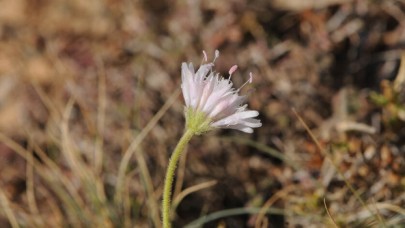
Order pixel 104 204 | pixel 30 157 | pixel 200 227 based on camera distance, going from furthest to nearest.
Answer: pixel 30 157 → pixel 104 204 → pixel 200 227

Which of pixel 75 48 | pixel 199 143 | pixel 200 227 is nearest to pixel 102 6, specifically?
pixel 75 48

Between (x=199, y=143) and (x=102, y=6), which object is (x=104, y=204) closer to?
(x=199, y=143)

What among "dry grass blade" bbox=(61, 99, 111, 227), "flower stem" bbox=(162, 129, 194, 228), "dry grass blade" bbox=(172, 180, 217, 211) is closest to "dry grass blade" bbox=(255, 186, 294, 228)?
"dry grass blade" bbox=(172, 180, 217, 211)

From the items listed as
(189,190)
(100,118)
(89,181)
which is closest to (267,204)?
(189,190)

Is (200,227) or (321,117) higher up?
(321,117)

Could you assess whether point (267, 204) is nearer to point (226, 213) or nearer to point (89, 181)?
point (226, 213)

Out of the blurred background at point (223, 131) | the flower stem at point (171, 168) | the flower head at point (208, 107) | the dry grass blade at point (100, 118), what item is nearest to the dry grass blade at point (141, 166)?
the blurred background at point (223, 131)

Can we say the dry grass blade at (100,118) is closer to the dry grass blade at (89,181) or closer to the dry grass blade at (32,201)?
the dry grass blade at (89,181)

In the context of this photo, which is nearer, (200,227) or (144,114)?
(200,227)
